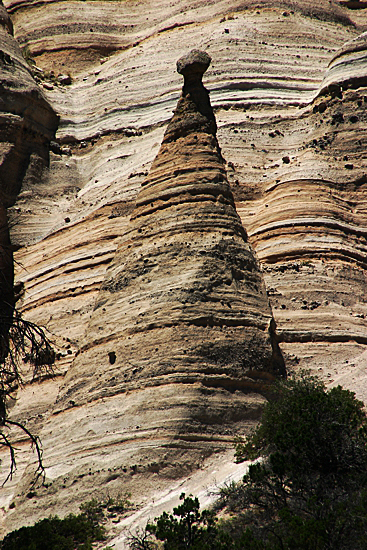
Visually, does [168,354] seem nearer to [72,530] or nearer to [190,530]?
[72,530]

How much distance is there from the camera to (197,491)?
1173cm

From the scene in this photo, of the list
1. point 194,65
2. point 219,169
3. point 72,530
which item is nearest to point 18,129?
point 194,65

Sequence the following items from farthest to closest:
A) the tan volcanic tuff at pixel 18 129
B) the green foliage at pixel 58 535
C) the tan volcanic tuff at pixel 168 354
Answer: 1. the tan volcanic tuff at pixel 18 129
2. the tan volcanic tuff at pixel 168 354
3. the green foliage at pixel 58 535

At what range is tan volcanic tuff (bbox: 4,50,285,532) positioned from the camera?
40.4 ft

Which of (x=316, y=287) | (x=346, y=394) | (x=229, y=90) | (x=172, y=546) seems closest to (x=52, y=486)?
(x=172, y=546)

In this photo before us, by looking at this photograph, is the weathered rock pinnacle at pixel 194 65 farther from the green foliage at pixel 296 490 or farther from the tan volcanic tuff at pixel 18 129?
the green foliage at pixel 296 490

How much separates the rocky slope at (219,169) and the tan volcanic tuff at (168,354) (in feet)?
0.36

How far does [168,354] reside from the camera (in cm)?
1328

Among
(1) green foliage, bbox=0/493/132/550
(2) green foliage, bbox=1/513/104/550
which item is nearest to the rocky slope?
(1) green foliage, bbox=0/493/132/550

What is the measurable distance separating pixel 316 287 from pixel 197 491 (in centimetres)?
699

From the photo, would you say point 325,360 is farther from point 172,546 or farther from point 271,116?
point 271,116

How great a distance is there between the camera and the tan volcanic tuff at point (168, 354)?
12328 mm

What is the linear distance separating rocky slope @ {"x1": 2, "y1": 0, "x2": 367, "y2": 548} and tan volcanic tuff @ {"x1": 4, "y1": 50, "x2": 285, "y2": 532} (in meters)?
0.11

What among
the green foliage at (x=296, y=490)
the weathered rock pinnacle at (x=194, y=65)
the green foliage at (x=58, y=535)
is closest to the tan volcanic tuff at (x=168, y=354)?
the green foliage at (x=58, y=535)
